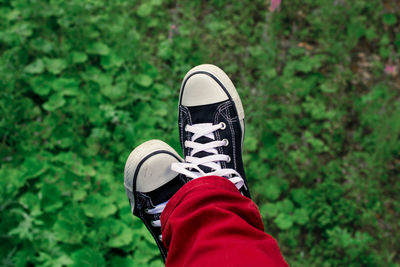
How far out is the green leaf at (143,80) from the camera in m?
2.03

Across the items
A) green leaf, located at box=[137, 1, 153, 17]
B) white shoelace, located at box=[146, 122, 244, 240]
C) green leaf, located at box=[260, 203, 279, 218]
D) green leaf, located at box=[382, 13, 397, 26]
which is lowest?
green leaf, located at box=[260, 203, 279, 218]

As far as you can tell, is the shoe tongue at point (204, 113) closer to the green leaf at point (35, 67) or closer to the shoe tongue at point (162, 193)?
the shoe tongue at point (162, 193)

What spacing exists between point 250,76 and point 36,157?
61.2 inches

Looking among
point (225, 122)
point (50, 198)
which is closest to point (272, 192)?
point (225, 122)

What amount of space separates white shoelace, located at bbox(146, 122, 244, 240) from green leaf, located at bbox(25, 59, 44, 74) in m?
1.12

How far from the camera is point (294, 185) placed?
197 centimetres

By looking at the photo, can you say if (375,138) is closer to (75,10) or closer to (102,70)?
(102,70)

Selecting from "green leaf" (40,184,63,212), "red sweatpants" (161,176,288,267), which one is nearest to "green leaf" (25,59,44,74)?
"green leaf" (40,184,63,212)

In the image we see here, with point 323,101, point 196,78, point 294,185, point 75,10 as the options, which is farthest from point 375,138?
point 75,10

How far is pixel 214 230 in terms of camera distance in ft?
2.98

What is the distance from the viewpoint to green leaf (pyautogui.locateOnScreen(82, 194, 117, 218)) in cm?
156

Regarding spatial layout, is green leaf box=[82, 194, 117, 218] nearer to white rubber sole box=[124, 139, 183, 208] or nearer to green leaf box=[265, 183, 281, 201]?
white rubber sole box=[124, 139, 183, 208]

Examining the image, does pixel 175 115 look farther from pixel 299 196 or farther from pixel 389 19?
pixel 389 19

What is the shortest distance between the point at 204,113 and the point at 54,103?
0.99 meters
